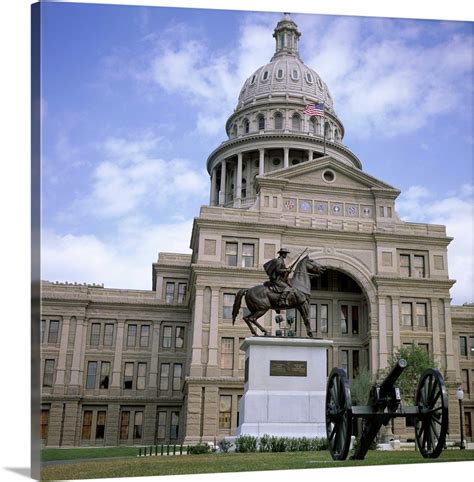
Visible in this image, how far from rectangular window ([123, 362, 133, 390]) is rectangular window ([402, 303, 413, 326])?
22357 mm

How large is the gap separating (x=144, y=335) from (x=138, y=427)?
7458 mm

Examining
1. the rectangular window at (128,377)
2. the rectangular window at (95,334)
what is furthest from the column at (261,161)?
the rectangular window at (128,377)

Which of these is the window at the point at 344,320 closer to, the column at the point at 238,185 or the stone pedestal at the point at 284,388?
the column at the point at 238,185

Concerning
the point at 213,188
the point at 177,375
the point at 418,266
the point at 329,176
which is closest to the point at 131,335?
the point at 177,375

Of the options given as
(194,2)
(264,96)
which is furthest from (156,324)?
(194,2)

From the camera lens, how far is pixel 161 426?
5459 cm

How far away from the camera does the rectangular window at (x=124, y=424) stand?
177ft

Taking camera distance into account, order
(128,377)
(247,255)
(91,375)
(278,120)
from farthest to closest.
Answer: (278,120) < (128,377) < (91,375) < (247,255)

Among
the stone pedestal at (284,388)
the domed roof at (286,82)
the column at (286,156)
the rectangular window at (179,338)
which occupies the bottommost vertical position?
the stone pedestal at (284,388)

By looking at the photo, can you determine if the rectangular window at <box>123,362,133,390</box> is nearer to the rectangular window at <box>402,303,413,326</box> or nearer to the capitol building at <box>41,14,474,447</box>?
the capitol building at <box>41,14,474,447</box>

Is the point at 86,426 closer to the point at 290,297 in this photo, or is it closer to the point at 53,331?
the point at 53,331

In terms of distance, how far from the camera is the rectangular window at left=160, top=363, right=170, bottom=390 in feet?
182

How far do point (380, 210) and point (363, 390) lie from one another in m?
14.6

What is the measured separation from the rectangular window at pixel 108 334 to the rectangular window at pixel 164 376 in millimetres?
4724
